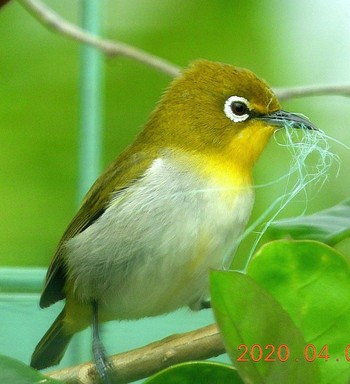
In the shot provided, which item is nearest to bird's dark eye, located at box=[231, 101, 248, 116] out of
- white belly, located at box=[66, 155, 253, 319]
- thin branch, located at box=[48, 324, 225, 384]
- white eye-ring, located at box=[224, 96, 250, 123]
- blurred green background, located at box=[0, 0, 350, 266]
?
white eye-ring, located at box=[224, 96, 250, 123]

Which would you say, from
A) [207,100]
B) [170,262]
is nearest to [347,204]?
[170,262]

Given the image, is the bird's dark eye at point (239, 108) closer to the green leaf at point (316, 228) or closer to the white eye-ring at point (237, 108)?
the white eye-ring at point (237, 108)

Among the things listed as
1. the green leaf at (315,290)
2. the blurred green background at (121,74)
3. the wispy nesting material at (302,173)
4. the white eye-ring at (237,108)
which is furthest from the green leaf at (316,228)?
the blurred green background at (121,74)

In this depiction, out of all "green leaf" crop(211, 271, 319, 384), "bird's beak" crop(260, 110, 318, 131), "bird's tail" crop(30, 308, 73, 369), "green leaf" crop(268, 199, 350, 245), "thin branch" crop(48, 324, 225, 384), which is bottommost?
"bird's tail" crop(30, 308, 73, 369)

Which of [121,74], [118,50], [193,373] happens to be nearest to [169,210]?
[118,50]

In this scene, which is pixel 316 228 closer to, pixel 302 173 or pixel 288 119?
pixel 302 173

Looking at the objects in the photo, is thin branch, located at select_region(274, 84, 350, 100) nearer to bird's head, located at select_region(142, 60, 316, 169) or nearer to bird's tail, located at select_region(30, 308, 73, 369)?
bird's head, located at select_region(142, 60, 316, 169)

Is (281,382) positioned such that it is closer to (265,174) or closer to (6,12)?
(265,174)
